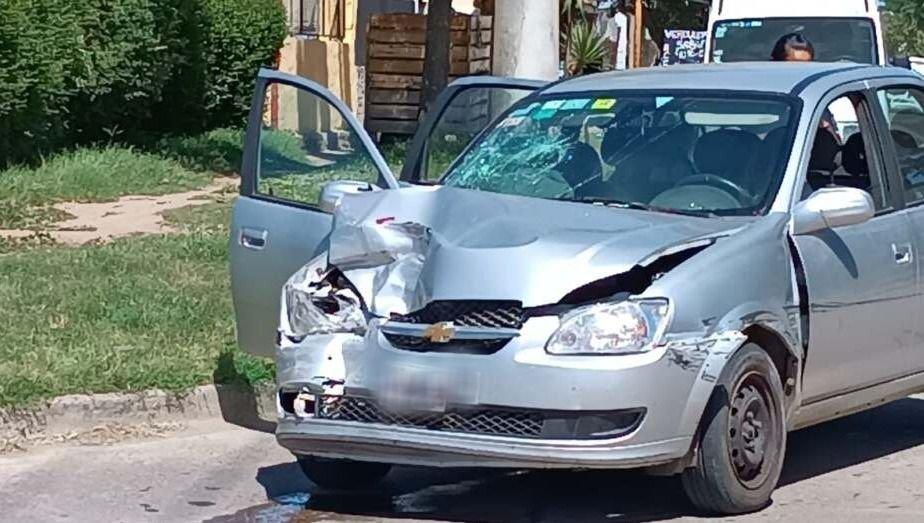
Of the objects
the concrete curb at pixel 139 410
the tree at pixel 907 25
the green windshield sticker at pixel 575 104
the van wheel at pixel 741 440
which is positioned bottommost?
the tree at pixel 907 25

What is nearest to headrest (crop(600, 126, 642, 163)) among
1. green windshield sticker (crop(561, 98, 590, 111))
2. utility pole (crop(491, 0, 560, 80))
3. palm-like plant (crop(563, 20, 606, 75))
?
green windshield sticker (crop(561, 98, 590, 111))

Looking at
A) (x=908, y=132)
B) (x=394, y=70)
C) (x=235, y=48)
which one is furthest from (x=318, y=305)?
(x=394, y=70)

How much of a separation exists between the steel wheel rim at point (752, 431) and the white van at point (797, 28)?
11.8m

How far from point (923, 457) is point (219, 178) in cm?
1074

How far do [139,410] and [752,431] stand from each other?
10.2 feet

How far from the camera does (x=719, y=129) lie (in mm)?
7191

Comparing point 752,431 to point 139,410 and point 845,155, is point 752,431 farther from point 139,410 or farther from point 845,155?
point 139,410

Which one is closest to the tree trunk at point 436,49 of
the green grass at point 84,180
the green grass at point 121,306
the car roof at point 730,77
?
the green grass at point 84,180

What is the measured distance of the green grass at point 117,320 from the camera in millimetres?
Result: 8359

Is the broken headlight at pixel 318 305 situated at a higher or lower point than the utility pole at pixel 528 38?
lower

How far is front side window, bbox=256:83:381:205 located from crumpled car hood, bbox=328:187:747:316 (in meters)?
0.66

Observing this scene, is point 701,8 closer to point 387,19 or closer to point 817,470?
point 387,19

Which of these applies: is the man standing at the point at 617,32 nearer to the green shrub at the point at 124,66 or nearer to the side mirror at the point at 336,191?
the green shrub at the point at 124,66

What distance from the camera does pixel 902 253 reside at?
727 cm
